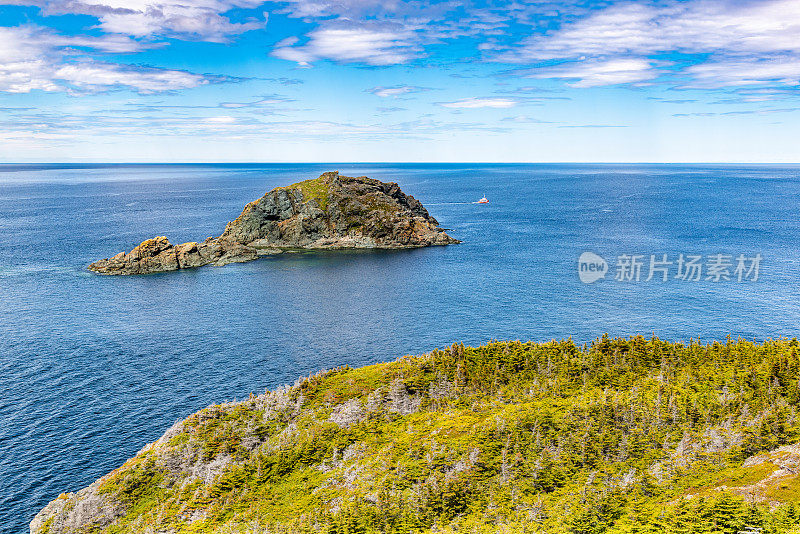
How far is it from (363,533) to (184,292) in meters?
104

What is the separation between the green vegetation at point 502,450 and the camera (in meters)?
35.6

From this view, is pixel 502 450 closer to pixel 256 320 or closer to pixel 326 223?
pixel 256 320

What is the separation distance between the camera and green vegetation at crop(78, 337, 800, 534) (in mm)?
35594

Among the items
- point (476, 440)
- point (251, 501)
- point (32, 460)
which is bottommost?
point (32, 460)

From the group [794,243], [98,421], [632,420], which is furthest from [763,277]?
[98,421]

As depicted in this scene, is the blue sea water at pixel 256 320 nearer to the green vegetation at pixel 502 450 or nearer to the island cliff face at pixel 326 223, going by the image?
the island cliff face at pixel 326 223

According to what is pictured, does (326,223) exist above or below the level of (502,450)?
above

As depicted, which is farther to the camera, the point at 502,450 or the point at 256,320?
the point at 256,320

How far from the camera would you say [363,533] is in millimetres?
36719

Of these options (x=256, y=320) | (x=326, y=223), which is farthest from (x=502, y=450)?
(x=326, y=223)

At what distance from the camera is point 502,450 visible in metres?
42.4

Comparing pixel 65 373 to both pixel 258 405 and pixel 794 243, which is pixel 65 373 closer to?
pixel 258 405

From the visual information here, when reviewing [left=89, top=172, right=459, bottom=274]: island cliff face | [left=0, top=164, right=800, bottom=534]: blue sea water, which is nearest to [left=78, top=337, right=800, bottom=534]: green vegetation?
[left=0, top=164, right=800, bottom=534]: blue sea water

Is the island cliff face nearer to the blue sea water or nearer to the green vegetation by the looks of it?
the blue sea water
